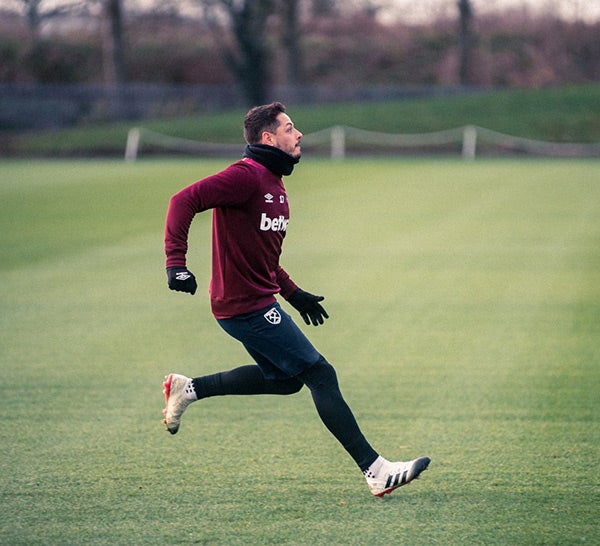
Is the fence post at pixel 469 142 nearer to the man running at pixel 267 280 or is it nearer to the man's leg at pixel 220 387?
the man's leg at pixel 220 387

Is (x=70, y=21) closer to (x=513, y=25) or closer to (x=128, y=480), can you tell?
(x=513, y=25)

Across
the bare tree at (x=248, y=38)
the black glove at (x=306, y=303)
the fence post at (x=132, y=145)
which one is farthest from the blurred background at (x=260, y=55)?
the black glove at (x=306, y=303)

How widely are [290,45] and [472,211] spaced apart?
117ft

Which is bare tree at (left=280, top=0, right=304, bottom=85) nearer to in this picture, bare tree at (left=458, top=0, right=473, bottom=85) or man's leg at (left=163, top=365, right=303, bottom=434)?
bare tree at (left=458, top=0, right=473, bottom=85)

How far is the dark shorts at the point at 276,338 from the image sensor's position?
5262 mm

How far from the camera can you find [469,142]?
122ft

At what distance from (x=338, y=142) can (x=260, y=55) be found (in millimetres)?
13753

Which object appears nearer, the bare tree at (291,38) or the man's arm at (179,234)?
the man's arm at (179,234)

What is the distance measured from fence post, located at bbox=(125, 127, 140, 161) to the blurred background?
4993 millimetres

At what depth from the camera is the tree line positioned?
49.7m

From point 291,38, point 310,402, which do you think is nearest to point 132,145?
point 291,38

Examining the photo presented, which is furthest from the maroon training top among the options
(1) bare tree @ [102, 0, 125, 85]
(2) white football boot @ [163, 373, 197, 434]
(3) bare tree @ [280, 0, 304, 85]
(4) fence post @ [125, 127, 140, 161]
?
(3) bare tree @ [280, 0, 304, 85]

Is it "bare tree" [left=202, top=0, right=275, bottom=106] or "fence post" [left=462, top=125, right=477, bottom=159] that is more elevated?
"bare tree" [left=202, top=0, right=275, bottom=106]

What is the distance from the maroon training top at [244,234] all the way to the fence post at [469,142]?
30655 millimetres
